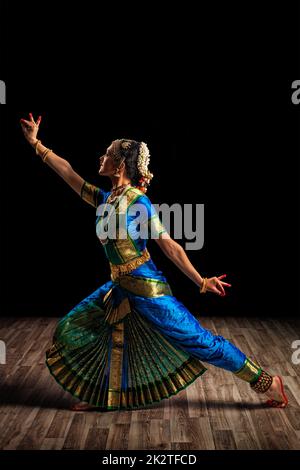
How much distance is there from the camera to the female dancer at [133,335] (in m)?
3.72

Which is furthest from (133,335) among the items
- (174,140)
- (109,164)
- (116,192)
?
(174,140)

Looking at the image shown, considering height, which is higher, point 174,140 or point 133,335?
point 174,140

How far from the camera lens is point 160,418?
3699mm

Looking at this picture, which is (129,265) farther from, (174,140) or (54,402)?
(174,140)

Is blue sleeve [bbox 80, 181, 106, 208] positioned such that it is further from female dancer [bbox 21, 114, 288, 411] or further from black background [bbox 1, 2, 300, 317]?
black background [bbox 1, 2, 300, 317]

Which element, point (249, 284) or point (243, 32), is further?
point (249, 284)

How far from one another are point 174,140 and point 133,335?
89.9 inches

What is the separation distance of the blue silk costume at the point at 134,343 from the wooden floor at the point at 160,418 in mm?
122

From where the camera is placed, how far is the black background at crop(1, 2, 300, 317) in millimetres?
5453

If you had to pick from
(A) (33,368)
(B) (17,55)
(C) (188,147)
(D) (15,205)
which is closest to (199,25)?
(C) (188,147)

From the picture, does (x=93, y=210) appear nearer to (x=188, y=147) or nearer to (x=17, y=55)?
(x=188, y=147)

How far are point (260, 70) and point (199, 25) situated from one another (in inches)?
21.2

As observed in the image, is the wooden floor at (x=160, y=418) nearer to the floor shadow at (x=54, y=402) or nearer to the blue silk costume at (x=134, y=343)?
the floor shadow at (x=54, y=402)

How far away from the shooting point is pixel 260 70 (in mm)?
5570
